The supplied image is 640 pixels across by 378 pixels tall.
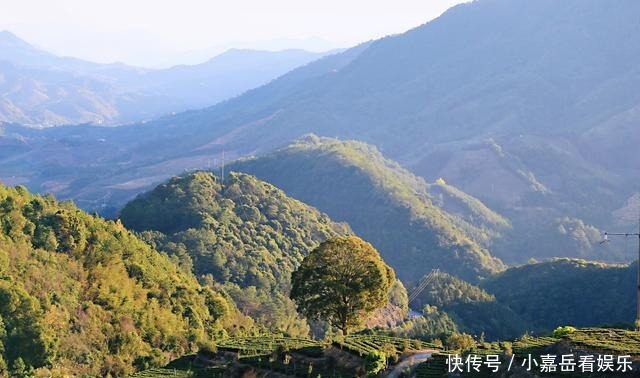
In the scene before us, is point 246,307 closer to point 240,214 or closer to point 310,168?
point 240,214

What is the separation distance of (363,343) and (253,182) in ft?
242

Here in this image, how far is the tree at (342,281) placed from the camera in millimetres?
39719

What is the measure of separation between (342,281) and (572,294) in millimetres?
72058

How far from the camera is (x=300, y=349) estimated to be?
37875 millimetres

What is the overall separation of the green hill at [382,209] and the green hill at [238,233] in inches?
1391

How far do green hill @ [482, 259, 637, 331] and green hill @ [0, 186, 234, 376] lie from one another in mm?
52624

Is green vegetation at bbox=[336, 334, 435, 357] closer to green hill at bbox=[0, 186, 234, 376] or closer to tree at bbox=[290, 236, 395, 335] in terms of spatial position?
tree at bbox=[290, 236, 395, 335]

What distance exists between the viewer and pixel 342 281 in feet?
130

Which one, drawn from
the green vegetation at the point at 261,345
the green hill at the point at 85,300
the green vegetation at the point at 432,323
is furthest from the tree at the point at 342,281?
the green vegetation at the point at 432,323

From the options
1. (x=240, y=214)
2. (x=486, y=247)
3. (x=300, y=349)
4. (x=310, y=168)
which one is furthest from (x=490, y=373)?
(x=310, y=168)

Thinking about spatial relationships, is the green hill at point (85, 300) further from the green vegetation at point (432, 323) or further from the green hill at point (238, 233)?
the green vegetation at point (432, 323)

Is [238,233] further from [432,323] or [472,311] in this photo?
[472,311]

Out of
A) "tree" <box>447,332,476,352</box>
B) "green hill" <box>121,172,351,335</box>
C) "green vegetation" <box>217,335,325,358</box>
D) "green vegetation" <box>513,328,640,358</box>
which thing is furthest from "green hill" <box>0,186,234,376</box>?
"green vegetation" <box>513,328,640,358</box>

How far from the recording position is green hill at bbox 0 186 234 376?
1879 inches
